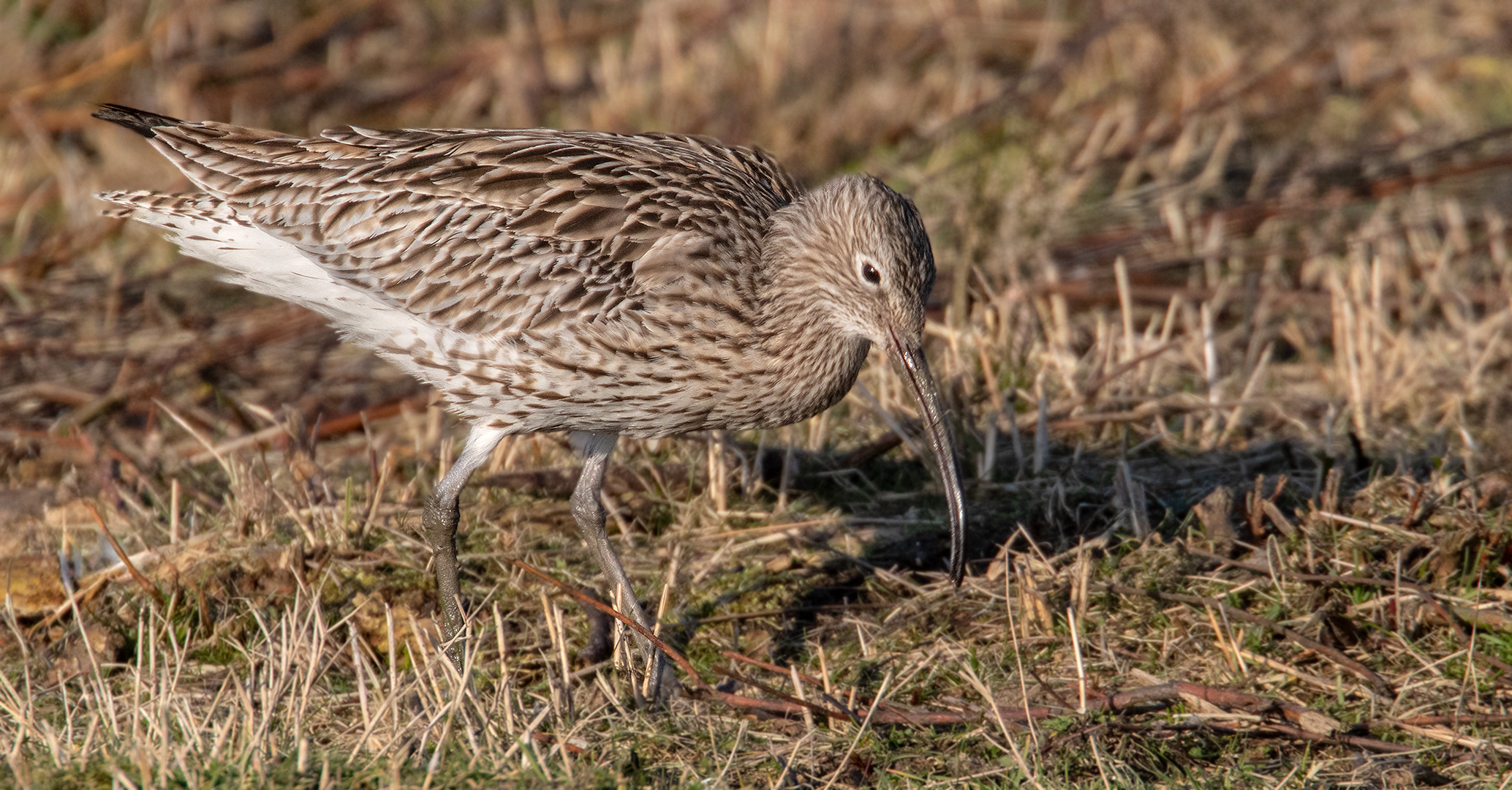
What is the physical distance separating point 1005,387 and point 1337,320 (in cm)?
164

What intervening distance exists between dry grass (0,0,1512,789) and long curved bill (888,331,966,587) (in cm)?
25

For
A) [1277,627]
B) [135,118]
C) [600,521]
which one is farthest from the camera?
[135,118]

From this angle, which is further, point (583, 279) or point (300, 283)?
point (300, 283)

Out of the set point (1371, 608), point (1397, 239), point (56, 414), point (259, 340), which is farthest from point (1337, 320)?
point (56, 414)

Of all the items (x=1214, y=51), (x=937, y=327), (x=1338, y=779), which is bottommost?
(x=1338, y=779)

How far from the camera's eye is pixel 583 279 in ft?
15.9

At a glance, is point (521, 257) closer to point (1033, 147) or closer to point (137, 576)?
point (137, 576)

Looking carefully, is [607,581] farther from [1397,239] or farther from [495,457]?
[1397,239]

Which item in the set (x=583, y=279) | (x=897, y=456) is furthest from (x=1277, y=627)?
(x=583, y=279)

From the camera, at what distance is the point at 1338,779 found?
4125 mm

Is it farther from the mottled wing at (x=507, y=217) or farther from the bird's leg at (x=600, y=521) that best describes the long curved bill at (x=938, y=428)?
the bird's leg at (x=600, y=521)

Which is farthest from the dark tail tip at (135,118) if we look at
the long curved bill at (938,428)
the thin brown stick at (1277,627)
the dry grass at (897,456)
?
the thin brown stick at (1277,627)

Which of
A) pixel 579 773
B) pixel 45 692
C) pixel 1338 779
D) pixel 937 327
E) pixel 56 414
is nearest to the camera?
pixel 579 773

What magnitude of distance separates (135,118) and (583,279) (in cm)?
187
